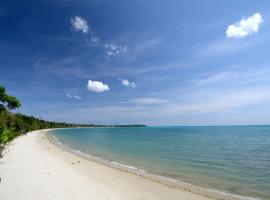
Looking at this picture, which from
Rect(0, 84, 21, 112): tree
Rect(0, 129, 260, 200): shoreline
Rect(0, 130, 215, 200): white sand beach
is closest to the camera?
Rect(0, 130, 215, 200): white sand beach

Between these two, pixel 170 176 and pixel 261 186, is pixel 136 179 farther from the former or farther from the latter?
pixel 261 186

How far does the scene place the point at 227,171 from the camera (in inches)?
699

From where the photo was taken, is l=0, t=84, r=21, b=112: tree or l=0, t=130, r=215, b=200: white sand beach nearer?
l=0, t=130, r=215, b=200: white sand beach

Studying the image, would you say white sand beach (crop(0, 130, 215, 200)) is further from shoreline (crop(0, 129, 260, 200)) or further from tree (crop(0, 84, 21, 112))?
tree (crop(0, 84, 21, 112))

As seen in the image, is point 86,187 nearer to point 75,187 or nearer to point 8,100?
point 75,187

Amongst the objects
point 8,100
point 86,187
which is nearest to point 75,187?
point 86,187

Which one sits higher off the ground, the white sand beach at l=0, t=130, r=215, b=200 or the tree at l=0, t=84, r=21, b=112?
the tree at l=0, t=84, r=21, b=112

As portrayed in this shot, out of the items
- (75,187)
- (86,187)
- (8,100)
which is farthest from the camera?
(8,100)

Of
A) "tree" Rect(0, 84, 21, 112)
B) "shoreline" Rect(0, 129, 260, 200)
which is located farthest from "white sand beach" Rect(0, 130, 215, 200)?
"tree" Rect(0, 84, 21, 112)

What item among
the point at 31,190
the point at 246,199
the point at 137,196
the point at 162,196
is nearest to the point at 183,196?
the point at 162,196

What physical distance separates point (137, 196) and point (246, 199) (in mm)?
5260

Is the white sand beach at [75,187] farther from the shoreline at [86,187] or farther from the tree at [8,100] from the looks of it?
the tree at [8,100]

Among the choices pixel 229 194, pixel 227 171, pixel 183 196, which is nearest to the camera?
pixel 183 196

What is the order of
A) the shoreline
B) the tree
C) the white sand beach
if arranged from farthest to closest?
the tree, the shoreline, the white sand beach
